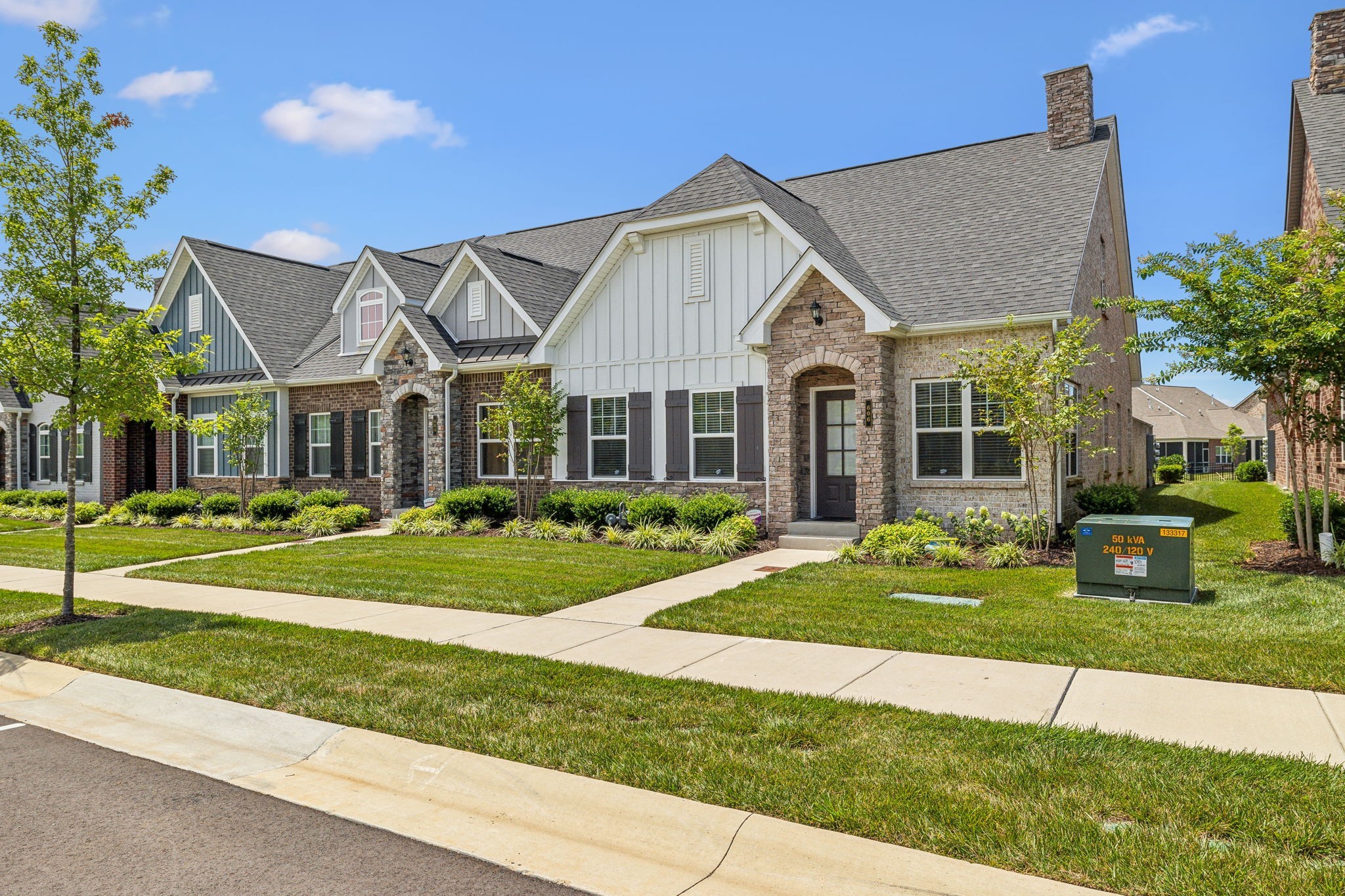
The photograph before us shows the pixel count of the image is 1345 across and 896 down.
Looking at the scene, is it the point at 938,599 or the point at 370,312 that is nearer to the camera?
the point at 938,599

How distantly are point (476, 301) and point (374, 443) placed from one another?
4.67m

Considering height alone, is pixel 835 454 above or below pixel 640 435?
below

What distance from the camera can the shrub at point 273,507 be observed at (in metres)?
20.0

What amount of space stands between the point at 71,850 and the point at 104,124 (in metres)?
8.39

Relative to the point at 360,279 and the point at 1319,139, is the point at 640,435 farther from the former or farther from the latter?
the point at 1319,139

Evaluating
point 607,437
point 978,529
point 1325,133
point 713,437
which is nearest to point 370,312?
point 607,437

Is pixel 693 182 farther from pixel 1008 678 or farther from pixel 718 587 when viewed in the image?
pixel 1008 678

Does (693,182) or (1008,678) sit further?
(693,182)

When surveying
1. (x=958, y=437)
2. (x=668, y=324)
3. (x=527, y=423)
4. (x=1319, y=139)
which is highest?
(x=1319, y=139)

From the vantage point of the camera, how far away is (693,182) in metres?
16.8

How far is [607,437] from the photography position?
17.5 m

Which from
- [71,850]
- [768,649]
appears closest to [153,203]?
[71,850]

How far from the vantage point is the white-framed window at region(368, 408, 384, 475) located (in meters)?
21.1

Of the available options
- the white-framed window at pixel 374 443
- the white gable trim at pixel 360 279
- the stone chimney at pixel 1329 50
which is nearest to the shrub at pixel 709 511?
the white gable trim at pixel 360 279
